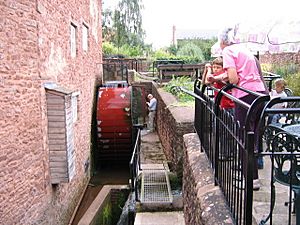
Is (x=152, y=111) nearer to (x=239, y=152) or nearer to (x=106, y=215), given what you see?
(x=106, y=215)

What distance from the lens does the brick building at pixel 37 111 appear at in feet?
18.2

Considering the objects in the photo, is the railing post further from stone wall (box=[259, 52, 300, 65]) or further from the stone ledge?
stone wall (box=[259, 52, 300, 65])

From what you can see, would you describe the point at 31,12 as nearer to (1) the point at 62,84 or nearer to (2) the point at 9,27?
(2) the point at 9,27

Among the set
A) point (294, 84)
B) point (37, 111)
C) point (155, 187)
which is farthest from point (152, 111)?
point (37, 111)

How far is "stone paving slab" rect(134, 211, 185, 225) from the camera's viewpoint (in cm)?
574

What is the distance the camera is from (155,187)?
728cm

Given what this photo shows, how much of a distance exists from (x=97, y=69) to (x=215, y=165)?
1216 cm

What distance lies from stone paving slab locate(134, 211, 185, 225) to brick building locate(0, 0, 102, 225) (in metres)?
1.82

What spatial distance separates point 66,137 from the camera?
7348 mm

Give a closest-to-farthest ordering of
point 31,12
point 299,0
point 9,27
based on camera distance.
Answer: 1. point 9,27
2. point 31,12
3. point 299,0

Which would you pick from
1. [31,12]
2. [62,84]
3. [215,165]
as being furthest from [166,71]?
[215,165]

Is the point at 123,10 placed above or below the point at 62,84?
above

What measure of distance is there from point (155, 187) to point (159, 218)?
1.31 metres

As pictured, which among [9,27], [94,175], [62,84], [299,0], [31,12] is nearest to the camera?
[9,27]
